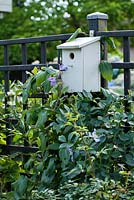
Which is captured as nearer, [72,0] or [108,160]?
[108,160]

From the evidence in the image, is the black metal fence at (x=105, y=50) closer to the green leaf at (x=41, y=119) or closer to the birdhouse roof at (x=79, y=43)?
the birdhouse roof at (x=79, y=43)

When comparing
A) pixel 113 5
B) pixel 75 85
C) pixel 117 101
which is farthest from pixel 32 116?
pixel 113 5


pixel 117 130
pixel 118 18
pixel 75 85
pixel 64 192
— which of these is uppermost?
pixel 118 18

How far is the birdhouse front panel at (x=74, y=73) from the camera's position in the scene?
312 centimetres

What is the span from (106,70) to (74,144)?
0.57m

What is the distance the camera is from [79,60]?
10.3 ft

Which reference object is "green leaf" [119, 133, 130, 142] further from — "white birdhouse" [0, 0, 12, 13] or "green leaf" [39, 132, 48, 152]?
"white birdhouse" [0, 0, 12, 13]

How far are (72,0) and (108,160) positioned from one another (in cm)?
1158

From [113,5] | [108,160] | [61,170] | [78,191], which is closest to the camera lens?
[78,191]

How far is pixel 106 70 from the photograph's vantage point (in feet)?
10.3

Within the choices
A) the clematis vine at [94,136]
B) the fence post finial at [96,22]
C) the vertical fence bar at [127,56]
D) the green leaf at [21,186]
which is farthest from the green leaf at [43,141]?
the fence post finial at [96,22]

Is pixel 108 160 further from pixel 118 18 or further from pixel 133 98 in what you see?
pixel 118 18

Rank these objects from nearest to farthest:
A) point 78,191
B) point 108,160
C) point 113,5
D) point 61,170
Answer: point 78,191
point 108,160
point 61,170
point 113,5

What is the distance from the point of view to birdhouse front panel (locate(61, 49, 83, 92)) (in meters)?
3.12
